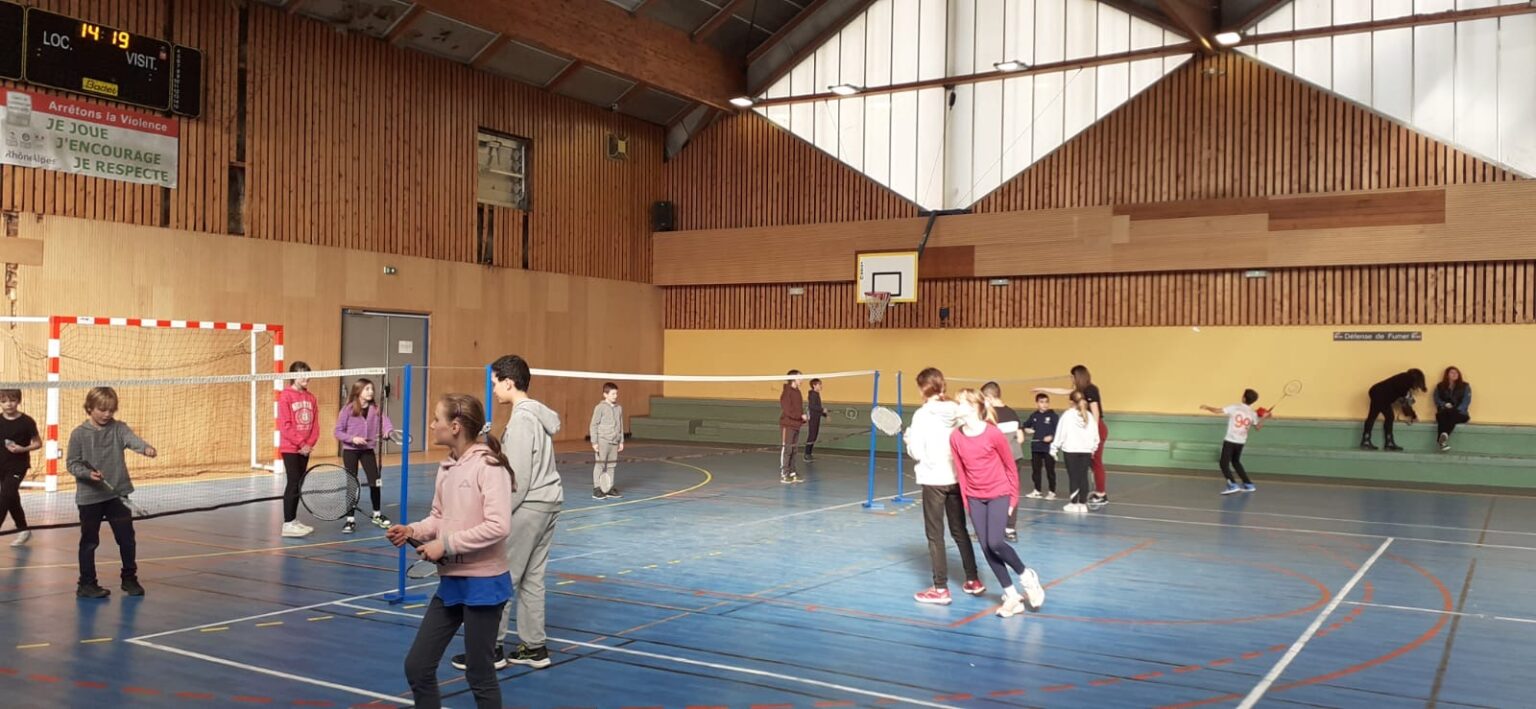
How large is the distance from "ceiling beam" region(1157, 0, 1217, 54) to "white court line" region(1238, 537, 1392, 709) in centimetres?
1280

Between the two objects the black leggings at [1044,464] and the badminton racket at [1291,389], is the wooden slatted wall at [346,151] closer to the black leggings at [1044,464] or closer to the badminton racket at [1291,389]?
the black leggings at [1044,464]

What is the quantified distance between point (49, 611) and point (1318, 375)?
22.1 meters

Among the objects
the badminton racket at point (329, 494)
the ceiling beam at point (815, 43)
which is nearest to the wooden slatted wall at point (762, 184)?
the ceiling beam at point (815, 43)

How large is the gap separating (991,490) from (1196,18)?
1692 cm

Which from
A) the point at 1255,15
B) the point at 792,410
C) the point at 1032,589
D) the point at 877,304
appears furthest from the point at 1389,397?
the point at 1032,589

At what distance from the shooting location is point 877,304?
26.8m

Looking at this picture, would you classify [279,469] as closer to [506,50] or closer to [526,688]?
[506,50]

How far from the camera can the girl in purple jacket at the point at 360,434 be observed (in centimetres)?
1239

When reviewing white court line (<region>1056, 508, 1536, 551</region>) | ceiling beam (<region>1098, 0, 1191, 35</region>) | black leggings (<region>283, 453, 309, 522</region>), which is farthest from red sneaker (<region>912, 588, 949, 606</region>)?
ceiling beam (<region>1098, 0, 1191, 35</region>)

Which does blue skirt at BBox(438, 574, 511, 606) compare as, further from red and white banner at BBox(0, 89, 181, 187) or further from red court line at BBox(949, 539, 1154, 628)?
red and white banner at BBox(0, 89, 181, 187)

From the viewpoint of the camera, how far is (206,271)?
62.9 feet

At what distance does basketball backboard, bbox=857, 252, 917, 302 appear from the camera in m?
26.3

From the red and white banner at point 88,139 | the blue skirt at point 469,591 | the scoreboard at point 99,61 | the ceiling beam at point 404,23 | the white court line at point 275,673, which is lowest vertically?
the white court line at point 275,673

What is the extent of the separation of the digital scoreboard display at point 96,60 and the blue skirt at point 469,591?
1619cm
